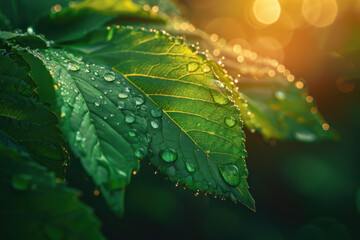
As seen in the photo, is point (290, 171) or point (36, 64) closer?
point (36, 64)

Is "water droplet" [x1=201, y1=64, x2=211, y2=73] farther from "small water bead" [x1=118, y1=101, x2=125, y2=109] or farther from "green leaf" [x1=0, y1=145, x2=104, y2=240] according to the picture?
"green leaf" [x1=0, y1=145, x2=104, y2=240]

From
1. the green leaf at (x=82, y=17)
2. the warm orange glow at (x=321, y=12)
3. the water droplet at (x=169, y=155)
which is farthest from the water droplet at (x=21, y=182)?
the warm orange glow at (x=321, y=12)

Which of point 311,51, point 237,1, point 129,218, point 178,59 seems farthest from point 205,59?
point 237,1

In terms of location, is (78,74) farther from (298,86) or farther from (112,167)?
(298,86)

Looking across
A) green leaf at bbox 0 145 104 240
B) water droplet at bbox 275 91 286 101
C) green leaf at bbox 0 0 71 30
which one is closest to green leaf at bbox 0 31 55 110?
green leaf at bbox 0 145 104 240

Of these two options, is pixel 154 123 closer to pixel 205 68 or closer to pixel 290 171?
pixel 205 68

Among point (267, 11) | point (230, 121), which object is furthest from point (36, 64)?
point (267, 11)

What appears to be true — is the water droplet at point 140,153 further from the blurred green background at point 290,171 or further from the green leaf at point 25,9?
the blurred green background at point 290,171
